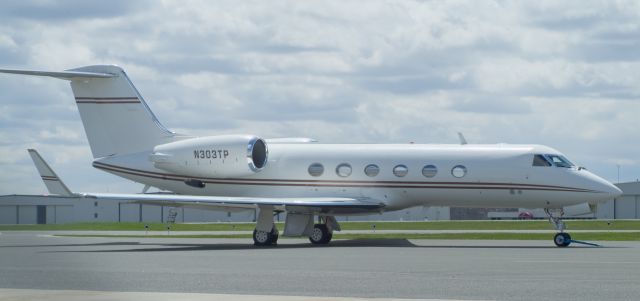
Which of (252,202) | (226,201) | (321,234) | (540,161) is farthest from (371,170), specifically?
(540,161)

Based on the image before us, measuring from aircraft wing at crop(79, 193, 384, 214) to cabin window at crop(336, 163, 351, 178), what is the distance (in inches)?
32.4

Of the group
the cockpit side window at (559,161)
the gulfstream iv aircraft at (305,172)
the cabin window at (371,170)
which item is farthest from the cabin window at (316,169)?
the cockpit side window at (559,161)

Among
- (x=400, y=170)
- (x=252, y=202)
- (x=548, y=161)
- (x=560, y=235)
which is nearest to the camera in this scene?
(x=560, y=235)

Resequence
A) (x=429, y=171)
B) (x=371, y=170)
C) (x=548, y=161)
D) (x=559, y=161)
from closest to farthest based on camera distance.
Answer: (x=548, y=161) → (x=559, y=161) → (x=429, y=171) → (x=371, y=170)

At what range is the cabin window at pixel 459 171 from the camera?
35.4 metres

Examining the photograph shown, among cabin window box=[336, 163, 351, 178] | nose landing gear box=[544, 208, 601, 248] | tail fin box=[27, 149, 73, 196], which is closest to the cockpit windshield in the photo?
nose landing gear box=[544, 208, 601, 248]

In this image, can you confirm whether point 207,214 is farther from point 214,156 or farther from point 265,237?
point 265,237

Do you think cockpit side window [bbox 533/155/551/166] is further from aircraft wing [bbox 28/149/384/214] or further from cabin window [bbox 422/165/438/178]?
aircraft wing [bbox 28/149/384/214]

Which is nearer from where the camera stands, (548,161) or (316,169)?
(548,161)

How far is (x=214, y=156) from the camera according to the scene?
3794 cm

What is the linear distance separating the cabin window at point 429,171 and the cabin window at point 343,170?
2.72m

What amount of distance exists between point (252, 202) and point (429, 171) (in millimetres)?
6020

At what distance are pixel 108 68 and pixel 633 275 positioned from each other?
78.0 feet

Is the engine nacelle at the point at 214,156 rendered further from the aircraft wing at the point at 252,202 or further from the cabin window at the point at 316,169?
the aircraft wing at the point at 252,202
